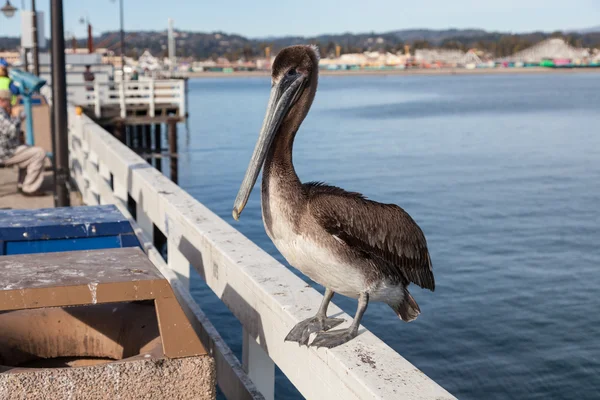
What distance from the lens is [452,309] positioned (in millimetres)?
13312

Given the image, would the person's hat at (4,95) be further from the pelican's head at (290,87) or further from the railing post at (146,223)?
the pelican's head at (290,87)

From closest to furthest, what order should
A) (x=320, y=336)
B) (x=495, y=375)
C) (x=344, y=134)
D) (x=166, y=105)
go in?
(x=320, y=336) < (x=495, y=375) < (x=166, y=105) < (x=344, y=134)

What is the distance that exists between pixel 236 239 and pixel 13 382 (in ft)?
5.61

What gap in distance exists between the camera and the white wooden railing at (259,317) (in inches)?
106

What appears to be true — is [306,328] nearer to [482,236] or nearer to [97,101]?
[482,236]

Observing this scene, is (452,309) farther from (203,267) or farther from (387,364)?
(387,364)

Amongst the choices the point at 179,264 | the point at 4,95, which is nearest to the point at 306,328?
the point at 179,264

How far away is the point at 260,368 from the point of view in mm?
3855

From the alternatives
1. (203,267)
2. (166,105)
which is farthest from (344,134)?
(203,267)

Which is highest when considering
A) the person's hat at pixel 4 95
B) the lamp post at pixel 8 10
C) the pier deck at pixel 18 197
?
the lamp post at pixel 8 10

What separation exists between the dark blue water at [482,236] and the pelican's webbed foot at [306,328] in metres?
7.08

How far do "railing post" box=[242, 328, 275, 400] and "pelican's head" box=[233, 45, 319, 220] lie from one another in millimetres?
892

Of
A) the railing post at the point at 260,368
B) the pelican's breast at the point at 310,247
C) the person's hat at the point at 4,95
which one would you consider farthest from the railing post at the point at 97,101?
the pelican's breast at the point at 310,247

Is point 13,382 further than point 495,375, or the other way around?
point 495,375
